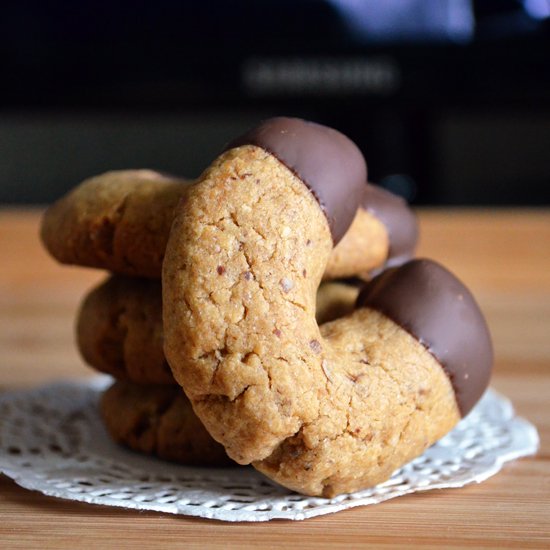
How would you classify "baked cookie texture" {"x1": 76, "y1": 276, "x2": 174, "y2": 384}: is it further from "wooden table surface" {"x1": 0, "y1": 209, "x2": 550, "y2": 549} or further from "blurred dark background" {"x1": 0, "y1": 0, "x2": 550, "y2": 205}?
"blurred dark background" {"x1": 0, "y1": 0, "x2": 550, "y2": 205}

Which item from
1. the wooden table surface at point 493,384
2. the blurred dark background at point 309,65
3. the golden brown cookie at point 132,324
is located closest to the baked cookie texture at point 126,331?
the golden brown cookie at point 132,324

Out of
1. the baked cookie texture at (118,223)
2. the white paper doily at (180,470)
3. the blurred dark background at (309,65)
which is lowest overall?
the white paper doily at (180,470)

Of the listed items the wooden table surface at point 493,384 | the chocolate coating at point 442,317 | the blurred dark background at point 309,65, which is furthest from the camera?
the blurred dark background at point 309,65

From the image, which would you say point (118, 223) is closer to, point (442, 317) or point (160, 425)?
point (160, 425)

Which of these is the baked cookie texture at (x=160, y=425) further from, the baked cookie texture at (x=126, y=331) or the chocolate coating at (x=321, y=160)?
the chocolate coating at (x=321, y=160)

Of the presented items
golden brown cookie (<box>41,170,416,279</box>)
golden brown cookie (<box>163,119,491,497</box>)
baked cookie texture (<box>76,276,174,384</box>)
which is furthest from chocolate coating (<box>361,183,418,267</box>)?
baked cookie texture (<box>76,276,174,384</box>)

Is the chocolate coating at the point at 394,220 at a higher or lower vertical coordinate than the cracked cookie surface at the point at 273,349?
higher

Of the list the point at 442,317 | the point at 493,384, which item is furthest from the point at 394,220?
the point at 493,384
